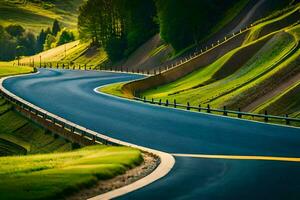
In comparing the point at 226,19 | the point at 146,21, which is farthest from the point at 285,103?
the point at 146,21

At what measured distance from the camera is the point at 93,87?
72688 millimetres

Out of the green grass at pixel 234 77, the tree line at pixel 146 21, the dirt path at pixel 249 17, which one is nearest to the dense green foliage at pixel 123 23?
the tree line at pixel 146 21

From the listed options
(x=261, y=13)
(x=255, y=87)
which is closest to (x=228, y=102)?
(x=255, y=87)

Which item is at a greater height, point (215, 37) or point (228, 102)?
point (215, 37)

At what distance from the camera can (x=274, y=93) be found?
43.1m

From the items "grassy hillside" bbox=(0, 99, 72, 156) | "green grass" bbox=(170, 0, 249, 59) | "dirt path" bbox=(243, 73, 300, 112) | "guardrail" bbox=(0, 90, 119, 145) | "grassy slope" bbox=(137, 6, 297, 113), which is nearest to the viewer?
"guardrail" bbox=(0, 90, 119, 145)

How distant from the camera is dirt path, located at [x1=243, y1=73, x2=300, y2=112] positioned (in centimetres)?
4256

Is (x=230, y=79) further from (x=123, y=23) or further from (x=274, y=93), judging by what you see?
(x=123, y=23)

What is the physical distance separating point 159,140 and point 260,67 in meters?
27.1

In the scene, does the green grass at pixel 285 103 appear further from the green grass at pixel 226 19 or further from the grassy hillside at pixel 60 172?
the green grass at pixel 226 19

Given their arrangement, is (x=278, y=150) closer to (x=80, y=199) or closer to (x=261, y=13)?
(x=80, y=199)

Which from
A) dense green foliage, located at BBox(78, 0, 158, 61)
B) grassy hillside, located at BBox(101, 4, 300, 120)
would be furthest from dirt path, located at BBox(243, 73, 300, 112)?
dense green foliage, located at BBox(78, 0, 158, 61)

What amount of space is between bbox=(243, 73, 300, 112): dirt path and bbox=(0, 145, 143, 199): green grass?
19.5 m

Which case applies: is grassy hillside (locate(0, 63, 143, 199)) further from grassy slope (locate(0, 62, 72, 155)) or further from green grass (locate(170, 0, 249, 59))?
green grass (locate(170, 0, 249, 59))
